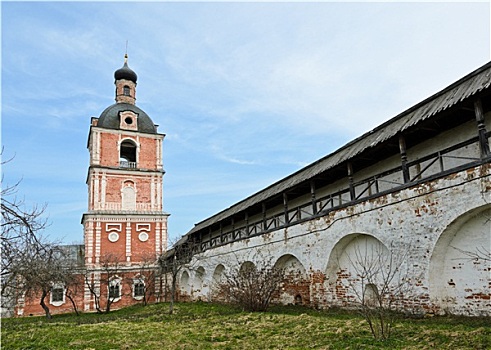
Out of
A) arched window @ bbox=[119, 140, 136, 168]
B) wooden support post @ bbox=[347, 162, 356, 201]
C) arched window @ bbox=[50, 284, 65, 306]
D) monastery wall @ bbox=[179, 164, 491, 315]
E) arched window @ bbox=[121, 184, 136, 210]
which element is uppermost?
Answer: arched window @ bbox=[119, 140, 136, 168]

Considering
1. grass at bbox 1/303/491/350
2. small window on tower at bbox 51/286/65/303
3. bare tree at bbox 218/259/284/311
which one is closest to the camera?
grass at bbox 1/303/491/350

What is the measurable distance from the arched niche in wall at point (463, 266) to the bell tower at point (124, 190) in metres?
21.5

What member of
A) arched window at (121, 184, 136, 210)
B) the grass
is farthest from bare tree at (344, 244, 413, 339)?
arched window at (121, 184, 136, 210)

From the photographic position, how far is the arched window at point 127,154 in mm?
27828

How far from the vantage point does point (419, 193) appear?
7.96 m

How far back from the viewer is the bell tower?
25547 mm

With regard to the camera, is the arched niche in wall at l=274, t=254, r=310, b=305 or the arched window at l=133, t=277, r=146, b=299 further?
the arched window at l=133, t=277, r=146, b=299

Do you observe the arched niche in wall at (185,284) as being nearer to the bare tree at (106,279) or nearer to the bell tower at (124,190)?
the bell tower at (124,190)

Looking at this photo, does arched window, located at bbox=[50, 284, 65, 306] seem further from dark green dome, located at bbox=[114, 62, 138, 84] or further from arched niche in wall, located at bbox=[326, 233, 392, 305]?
arched niche in wall, located at bbox=[326, 233, 392, 305]

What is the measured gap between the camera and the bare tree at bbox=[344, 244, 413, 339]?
7.79m

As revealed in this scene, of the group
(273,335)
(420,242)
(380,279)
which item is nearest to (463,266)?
(420,242)

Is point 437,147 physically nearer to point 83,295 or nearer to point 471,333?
point 471,333

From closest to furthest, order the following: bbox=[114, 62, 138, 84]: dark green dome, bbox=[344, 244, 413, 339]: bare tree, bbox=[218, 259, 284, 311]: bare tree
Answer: bbox=[344, 244, 413, 339]: bare tree
bbox=[218, 259, 284, 311]: bare tree
bbox=[114, 62, 138, 84]: dark green dome

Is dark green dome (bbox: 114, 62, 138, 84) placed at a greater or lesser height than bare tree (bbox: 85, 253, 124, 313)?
greater
